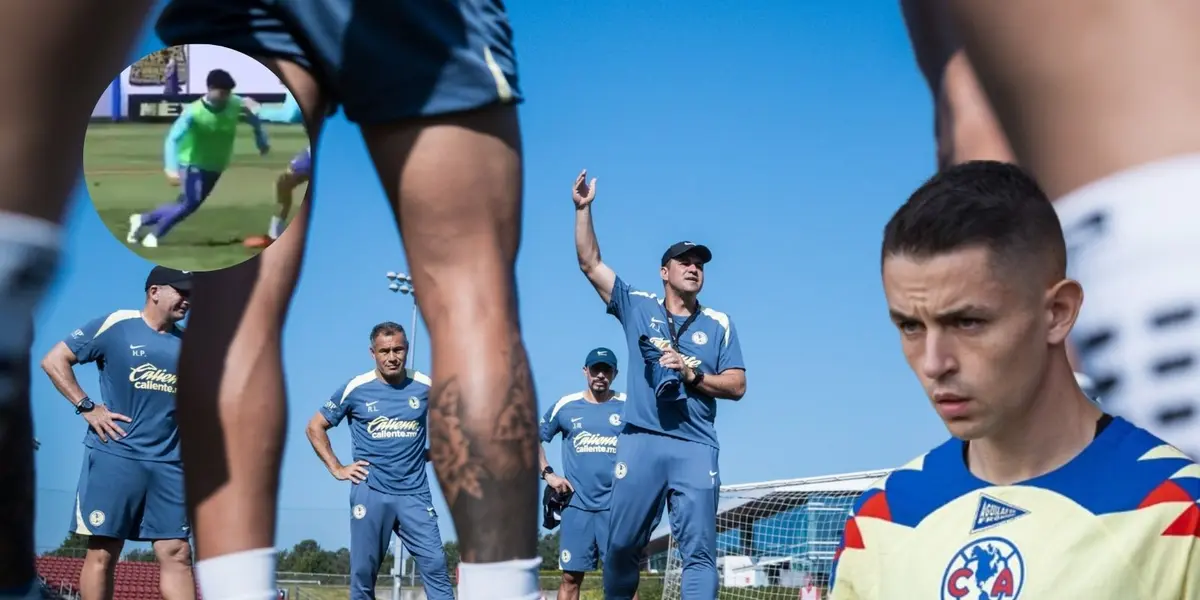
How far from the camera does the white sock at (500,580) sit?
1.78 meters

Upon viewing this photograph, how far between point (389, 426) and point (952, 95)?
4.44m

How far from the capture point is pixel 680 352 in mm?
4512

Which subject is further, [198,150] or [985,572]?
[198,150]

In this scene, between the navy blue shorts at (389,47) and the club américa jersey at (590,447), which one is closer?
the navy blue shorts at (389,47)

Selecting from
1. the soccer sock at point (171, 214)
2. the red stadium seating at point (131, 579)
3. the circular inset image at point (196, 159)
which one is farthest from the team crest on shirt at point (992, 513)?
the red stadium seating at point (131, 579)

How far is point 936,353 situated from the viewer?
95cm

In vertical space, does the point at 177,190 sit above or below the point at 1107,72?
above

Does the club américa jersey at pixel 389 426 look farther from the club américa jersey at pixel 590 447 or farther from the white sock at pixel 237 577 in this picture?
the white sock at pixel 237 577

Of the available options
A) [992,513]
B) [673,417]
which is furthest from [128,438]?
[992,513]

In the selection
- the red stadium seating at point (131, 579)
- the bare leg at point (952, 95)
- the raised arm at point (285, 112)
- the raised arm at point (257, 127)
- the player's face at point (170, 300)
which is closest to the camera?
the bare leg at point (952, 95)

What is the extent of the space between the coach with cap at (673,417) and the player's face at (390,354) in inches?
56.3

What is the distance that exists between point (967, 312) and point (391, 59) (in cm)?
114

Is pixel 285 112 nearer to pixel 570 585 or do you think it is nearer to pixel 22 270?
pixel 22 270

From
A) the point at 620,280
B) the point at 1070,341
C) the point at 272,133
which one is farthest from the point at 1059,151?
the point at 620,280
